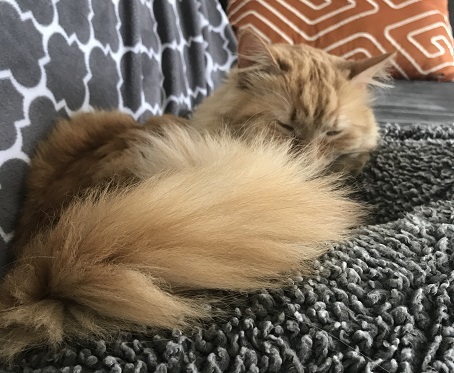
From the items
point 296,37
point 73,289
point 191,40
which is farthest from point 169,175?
point 296,37

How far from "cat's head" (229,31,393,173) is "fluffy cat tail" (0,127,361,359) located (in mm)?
406

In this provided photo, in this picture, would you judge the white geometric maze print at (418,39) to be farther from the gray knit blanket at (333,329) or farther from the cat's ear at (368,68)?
the gray knit blanket at (333,329)

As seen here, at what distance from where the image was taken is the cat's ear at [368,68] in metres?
1.20

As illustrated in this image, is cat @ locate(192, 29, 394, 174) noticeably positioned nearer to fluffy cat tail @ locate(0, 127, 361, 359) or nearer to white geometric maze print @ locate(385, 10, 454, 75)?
fluffy cat tail @ locate(0, 127, 361, 359)

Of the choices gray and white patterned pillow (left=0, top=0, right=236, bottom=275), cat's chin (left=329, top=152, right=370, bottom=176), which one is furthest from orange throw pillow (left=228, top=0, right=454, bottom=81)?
cat's chin (left=329, top=152, right=370, bottom=176)

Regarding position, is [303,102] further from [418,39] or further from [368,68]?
[418,39]

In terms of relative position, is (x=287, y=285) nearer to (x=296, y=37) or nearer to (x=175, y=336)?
(x=175, y=336)

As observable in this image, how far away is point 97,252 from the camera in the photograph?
0.66 m

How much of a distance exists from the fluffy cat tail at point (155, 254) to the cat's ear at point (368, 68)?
0.56 metres

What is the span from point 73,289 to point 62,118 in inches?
24.9

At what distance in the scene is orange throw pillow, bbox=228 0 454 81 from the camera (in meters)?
1.99

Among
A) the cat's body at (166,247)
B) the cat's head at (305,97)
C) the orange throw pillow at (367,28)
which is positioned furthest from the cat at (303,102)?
the orange throw pillow at (367,28)

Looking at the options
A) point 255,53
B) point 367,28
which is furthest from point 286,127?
→ point 367,28

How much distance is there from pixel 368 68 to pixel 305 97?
18 cm
